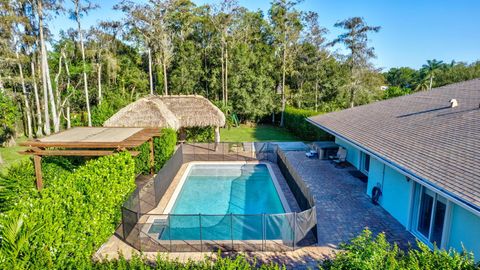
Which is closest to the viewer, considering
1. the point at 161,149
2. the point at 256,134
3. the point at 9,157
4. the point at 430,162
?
the point at 430,162

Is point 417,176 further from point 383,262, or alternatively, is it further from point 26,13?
point 26,13

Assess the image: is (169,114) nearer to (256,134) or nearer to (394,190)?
(256,134)

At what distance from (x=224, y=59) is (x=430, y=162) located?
3037 centimetres

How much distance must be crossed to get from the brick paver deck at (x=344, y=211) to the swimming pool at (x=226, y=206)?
1.77 meters

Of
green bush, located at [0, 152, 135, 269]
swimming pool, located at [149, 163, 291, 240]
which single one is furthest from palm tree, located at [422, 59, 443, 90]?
green bush, located at [0, 152, 135, 269]

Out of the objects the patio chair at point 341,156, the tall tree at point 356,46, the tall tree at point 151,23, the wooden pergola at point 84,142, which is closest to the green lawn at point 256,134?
the patio chair at point 341,156

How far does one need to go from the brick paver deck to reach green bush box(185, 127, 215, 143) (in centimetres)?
1077

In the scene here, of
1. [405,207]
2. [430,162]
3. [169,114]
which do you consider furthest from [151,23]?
[430,162]

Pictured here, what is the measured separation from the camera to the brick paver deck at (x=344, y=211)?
10191 mm

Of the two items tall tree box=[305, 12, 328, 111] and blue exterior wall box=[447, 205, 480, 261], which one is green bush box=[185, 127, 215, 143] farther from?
blue exterior wall box=[447, 205, 480, 261]

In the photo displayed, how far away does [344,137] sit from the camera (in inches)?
585

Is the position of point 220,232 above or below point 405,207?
below

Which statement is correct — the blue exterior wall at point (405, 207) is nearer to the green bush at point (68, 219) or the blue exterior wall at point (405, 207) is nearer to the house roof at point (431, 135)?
the house roof at point (431, 135)

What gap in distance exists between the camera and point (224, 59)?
3647 centimetres
